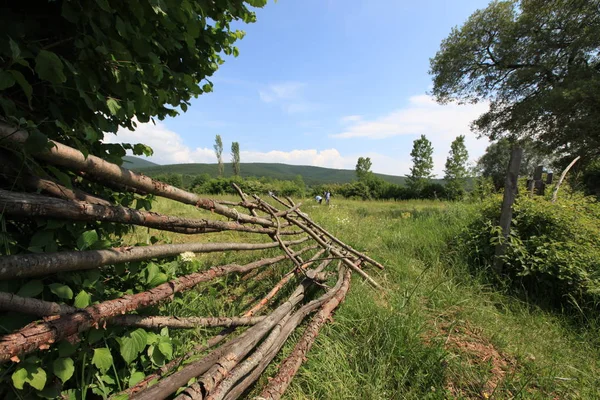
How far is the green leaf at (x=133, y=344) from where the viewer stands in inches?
65.0

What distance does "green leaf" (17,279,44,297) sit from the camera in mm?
1242

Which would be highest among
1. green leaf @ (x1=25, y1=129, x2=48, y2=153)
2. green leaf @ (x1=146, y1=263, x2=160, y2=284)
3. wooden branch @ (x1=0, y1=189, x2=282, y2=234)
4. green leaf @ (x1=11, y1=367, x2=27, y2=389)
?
green leaf @ (x1=25, y1=129, x2=48, y2=153)

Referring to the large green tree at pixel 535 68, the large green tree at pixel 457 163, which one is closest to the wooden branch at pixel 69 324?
the large green tree at pixel 535 68

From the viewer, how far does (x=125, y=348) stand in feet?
5.49

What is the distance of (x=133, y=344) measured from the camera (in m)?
1.71

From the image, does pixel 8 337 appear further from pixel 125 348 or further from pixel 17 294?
pixel 125 348

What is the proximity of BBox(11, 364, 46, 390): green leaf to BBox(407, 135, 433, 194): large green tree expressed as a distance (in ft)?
158

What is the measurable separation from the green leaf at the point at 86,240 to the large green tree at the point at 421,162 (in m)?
47.8

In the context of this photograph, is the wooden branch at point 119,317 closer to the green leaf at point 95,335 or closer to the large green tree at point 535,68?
the green leaf at point 95,335

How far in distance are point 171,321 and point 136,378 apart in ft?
1.25

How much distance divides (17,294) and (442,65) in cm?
1704

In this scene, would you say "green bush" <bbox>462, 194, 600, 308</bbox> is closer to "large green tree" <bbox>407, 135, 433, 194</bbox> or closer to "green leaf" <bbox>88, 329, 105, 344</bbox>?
"green leaf" <bbox>88, 329, 105, 344</bbox>

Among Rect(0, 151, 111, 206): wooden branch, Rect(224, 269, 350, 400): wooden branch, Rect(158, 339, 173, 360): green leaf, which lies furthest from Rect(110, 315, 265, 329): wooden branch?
Rect(0, 151, 111, 206): wooden branch

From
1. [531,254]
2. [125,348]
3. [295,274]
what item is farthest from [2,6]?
[531,254]
